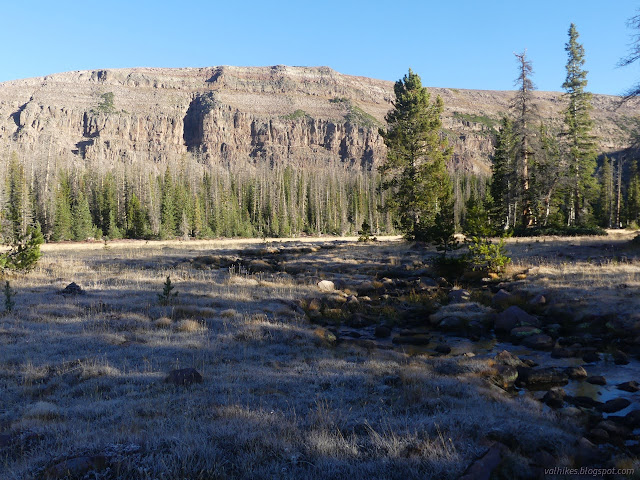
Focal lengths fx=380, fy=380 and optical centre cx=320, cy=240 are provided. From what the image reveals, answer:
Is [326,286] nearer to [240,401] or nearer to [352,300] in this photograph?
[352,300]

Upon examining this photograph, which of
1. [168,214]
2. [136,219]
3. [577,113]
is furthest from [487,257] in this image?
[136,219]

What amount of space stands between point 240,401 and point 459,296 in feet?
33.6

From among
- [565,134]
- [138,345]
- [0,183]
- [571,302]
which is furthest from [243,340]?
[0,183]

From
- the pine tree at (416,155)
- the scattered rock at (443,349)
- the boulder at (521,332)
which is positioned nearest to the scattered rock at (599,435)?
the scattered rock at (443,349)

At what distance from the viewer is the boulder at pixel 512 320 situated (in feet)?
34.3

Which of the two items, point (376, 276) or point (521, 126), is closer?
point (376, 276)

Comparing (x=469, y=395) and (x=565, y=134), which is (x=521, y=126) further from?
(x=469, y=395)

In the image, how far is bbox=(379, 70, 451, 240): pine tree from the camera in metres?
29.5

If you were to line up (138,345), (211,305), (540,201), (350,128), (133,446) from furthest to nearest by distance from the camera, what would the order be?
(350,128) → (540,201) → (211,305) → (138,345) → (133,446)

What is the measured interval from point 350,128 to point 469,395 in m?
187

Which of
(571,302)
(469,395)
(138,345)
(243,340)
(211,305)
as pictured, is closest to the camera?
(469,395)

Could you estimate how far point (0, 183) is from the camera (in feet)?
197

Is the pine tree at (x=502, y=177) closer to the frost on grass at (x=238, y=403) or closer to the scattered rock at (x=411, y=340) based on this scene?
the scattered rock at (x=411, y=340)

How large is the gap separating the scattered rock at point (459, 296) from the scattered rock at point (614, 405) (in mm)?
7311
